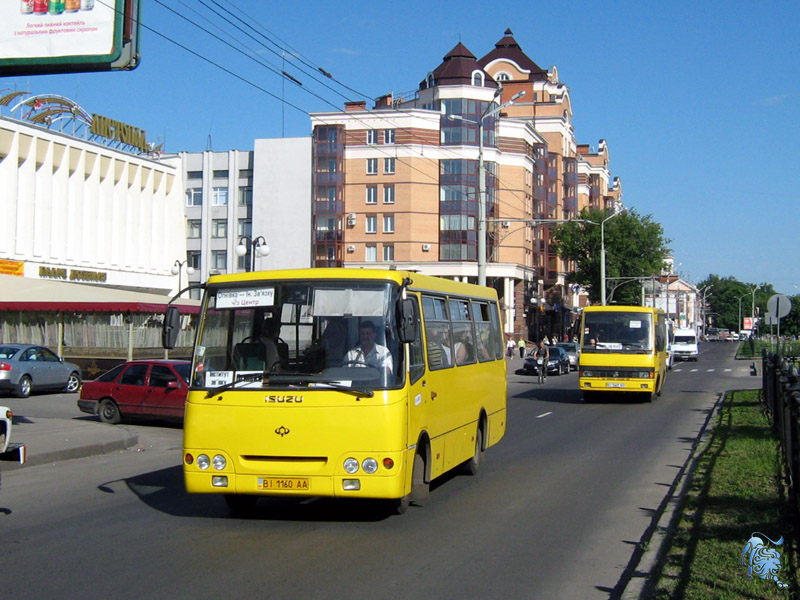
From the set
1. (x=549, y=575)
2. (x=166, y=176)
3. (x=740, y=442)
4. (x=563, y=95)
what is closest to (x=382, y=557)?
(x=549, y=575)

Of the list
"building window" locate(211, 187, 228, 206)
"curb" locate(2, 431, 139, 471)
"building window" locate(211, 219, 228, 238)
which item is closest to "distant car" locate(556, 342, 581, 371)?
"building window" locate(211, 219, 228, 238)

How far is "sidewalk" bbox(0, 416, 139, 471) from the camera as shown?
46.5 ft

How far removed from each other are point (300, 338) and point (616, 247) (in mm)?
75092

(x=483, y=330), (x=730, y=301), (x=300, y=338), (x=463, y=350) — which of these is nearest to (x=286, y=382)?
(x=300, y=338)

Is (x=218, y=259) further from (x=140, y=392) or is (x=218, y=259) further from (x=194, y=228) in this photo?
(x=140, y=392)

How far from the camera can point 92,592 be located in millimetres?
6539

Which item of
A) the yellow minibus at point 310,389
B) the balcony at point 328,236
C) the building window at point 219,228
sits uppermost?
the building window at point 219,228

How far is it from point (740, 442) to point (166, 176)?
4443cm

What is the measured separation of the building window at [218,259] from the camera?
79562 mm

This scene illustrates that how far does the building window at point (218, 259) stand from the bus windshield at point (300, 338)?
7151cm

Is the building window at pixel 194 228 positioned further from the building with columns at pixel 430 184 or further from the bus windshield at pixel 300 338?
the bus windshield at pixel 300 338

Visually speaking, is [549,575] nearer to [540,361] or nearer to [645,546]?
[645,546]

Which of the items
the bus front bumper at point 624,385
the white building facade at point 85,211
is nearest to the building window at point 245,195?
the white building facade at point 85,211

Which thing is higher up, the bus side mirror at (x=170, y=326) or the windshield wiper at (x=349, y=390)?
the bus side mirror at (x=170, y=326)
